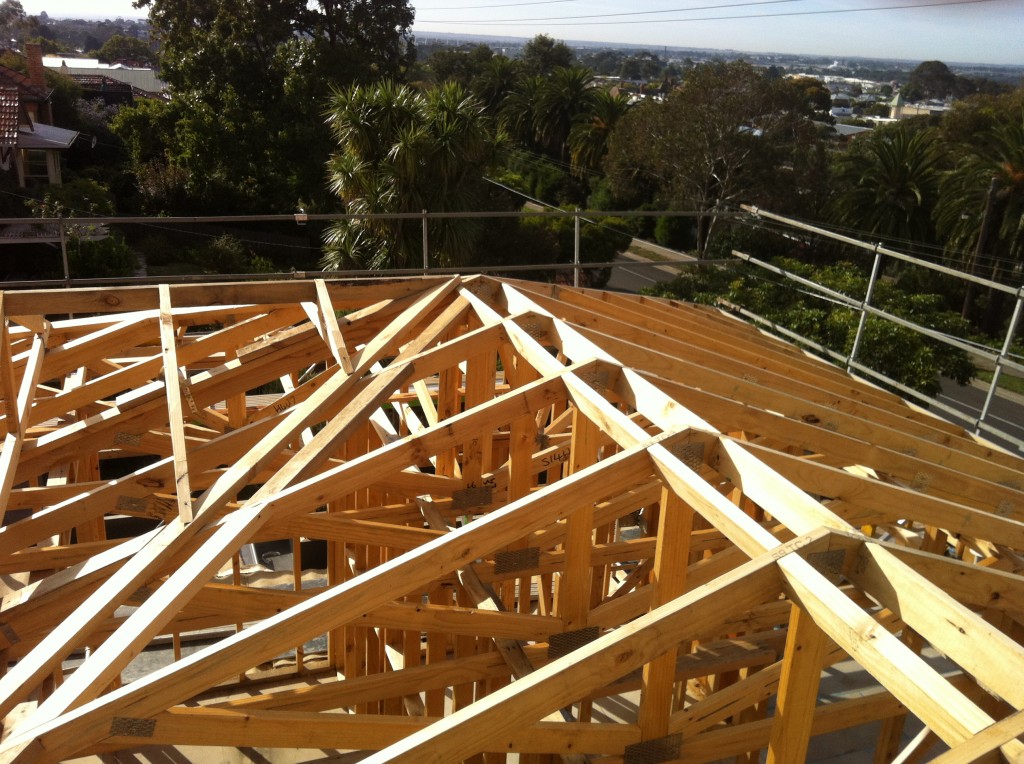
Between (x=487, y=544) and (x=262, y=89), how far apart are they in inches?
894

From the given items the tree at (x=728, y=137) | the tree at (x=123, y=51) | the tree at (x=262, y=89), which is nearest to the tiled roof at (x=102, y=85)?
the tree at (x=262, y=89)

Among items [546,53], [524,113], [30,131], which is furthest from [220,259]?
[546,53]

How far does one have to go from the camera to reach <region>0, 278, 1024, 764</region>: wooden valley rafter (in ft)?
6.71

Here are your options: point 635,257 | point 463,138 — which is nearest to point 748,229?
point 635,257

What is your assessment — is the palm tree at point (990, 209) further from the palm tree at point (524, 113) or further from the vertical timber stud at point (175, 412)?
the vertical timber stud at point (175, 412)

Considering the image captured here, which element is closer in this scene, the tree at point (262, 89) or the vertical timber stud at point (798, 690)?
the vertical timber stud at point (798, 690)

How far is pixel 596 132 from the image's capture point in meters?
33.8

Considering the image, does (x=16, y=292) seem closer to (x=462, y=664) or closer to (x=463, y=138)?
(x=462, y=664)

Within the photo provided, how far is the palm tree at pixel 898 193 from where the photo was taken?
79.5 ft

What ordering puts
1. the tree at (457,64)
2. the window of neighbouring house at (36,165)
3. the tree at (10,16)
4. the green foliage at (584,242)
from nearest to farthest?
the green foliage at (584,242)
the window of neighbouring house at (36,165)
the tree at (457,64)
the tree at (10,16)

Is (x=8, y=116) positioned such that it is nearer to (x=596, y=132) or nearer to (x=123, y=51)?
(x=596, y=132)

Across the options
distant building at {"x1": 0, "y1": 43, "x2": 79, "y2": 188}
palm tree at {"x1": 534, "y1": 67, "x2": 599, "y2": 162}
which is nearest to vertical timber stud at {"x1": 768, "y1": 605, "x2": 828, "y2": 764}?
distant building at {"x1": 0, "y1": 43, "x2": 79, "y2": 188}

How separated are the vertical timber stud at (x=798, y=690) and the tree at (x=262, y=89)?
789 inches

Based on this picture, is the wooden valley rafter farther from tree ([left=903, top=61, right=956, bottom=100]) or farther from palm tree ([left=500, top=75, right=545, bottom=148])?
tree ([left=903, top=61, right=956, bottom=100])
